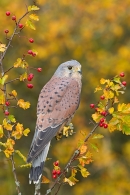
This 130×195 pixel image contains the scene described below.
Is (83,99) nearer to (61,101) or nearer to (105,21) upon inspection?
(105,21)

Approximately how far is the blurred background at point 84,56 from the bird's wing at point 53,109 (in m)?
5.27

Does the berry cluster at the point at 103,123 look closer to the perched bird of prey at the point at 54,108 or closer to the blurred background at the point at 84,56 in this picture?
the perched bird of prey at the point at 54,108

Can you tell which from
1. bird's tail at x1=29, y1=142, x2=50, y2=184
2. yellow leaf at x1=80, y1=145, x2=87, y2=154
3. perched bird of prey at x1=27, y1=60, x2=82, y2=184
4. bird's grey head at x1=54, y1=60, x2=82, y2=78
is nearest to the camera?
yellow leaf at x1=80, y1=145, x2=87, y2=154

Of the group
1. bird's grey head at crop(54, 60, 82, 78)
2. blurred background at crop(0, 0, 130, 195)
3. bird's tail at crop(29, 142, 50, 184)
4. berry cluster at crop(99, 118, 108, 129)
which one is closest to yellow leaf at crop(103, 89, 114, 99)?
berry cluster at crop(99, 118, 108, 129)

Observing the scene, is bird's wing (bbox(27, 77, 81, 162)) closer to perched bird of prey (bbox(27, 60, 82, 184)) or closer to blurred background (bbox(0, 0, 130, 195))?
perched bird of prey (bbox(27, 60, 82, 184))

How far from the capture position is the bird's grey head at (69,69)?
488 centimetres

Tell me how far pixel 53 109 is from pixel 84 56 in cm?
758

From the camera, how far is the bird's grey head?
4.88 meters

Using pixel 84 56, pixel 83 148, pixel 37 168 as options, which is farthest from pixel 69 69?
pixel 84 56

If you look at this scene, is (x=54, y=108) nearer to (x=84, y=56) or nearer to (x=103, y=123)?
(x=103, y=123)

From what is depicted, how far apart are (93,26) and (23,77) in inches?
302

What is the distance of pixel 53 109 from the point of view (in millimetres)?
4371

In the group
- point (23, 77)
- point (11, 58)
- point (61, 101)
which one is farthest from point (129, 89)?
point (23, 77)

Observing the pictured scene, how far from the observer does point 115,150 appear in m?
12.0
